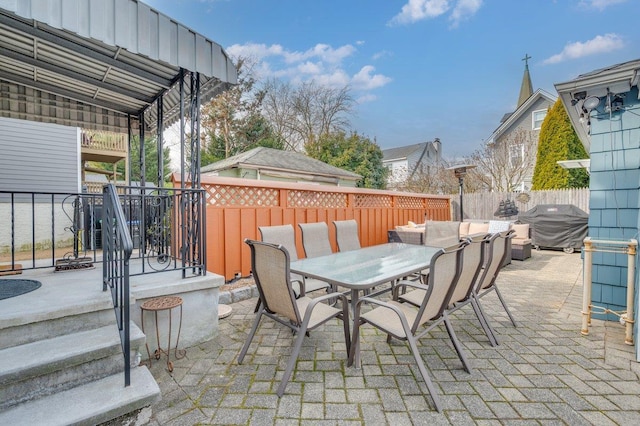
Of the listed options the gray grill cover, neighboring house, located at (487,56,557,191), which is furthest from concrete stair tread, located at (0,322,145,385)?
neighboring house, located at (487,56,557,191)

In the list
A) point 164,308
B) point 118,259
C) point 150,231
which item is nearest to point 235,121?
point 150,231

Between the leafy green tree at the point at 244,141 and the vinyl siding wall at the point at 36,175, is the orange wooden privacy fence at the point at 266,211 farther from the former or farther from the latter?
the leafy green tree at the point at 244,141

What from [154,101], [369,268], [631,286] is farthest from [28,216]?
[631,286]

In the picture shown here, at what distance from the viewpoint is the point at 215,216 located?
4426 millimetres

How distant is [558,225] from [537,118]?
31.8 ft

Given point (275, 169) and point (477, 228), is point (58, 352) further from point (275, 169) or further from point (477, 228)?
point (275, 169)

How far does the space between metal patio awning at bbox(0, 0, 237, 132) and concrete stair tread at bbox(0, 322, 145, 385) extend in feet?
7.45

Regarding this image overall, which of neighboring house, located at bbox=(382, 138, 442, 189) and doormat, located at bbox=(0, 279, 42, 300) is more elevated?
neighboring house, located at bbox=(382, 138, 442, 189)

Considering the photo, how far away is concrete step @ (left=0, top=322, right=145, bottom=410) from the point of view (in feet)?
5.30

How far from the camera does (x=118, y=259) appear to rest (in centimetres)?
224

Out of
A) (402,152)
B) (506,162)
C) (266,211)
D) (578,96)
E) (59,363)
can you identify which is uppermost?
(402,152)

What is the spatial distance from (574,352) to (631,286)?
929 mm

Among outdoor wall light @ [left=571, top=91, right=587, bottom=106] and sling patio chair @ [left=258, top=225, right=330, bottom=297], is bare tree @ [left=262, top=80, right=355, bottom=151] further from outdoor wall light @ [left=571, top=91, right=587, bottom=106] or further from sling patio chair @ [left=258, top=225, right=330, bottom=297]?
outdoor wall light @ [left=571, top=91, right=587, bottom=106]

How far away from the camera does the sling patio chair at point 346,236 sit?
460 cm
